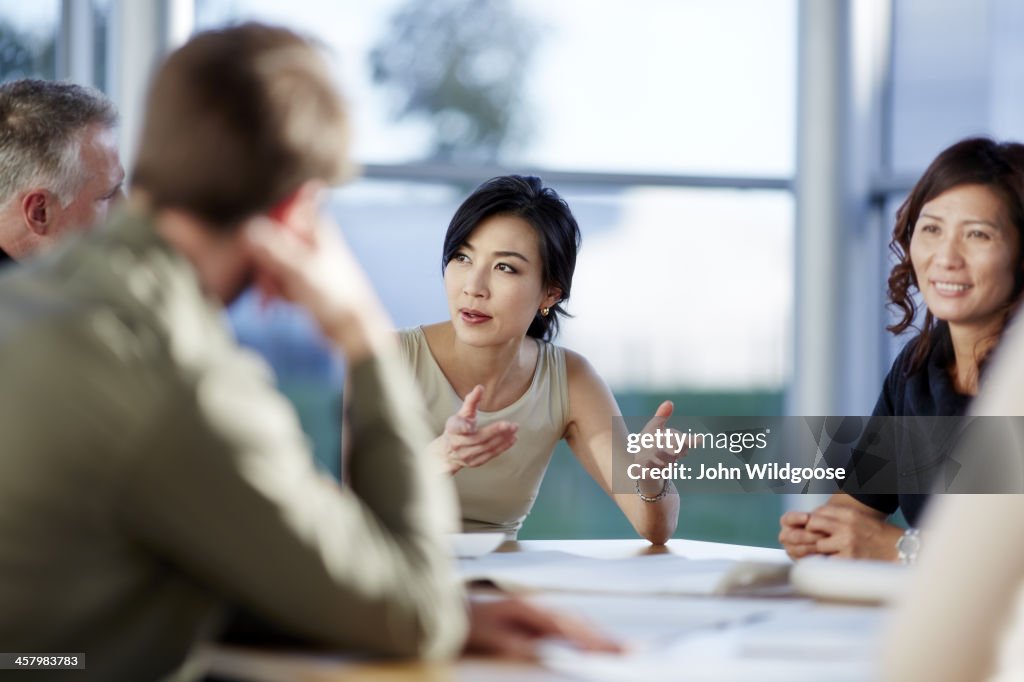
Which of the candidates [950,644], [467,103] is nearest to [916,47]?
[467,103]

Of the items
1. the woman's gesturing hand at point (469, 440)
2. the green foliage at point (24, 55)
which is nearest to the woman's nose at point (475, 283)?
the woman's gesturing hand at point (469, 440)

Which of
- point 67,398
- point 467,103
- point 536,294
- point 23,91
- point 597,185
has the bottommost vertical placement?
point 67,398

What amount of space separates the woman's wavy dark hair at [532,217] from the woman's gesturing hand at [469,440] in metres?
0.63

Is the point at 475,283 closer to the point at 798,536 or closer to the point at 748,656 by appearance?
the point at 798,536

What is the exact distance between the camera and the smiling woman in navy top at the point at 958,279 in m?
2.28

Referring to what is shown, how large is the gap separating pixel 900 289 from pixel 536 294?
87cm

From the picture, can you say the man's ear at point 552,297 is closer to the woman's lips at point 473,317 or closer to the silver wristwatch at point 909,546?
the woman's lips at point 473,317

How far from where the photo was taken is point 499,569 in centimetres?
151

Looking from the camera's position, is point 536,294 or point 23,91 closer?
point 23,91

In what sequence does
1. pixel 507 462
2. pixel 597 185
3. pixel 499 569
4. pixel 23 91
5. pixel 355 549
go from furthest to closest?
pixel 597 185 → pixel 507 462 → pixel 23 91 → pixel 499 569 → pixel 355 549

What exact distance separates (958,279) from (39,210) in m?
1.92

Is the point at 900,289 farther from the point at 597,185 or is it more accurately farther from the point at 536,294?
the point at 597,185

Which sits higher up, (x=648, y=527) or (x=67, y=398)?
(x=67, y=398)

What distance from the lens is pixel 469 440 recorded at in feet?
6.68
